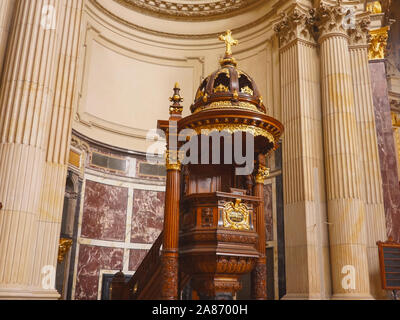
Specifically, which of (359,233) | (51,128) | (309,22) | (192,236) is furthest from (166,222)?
(309,22)

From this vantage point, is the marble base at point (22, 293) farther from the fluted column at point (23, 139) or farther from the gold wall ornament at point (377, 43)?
the gold wall ornament at point (377, 43)

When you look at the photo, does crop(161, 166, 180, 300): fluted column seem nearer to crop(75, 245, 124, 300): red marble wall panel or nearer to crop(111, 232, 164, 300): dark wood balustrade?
crop(111, 232, 164, 300): dark wood balustrade

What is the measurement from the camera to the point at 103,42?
10.1m

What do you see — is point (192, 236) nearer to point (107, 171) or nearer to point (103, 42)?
point (107, 171)

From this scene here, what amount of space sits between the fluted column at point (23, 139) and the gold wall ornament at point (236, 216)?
2554 mm

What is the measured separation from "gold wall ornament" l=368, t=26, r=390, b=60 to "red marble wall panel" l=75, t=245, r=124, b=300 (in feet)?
24.3

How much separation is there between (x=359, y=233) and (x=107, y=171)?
5.61m

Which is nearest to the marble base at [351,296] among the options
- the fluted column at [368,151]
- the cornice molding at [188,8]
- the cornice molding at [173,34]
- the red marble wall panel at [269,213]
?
the fluted column at [368,151]

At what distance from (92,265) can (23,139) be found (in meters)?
4.13

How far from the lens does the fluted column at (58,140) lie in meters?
5.79

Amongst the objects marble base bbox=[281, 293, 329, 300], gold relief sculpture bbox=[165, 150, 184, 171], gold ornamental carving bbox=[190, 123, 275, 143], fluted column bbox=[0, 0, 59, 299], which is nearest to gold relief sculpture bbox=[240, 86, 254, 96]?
gold ornamental carving bbox=[190, 123, 275, 143]

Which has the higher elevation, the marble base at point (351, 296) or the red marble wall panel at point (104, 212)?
the red marble wall panel at point (104, 212)

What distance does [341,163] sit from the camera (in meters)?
7.93

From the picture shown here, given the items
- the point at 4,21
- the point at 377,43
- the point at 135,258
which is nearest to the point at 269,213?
the point at 135,258
